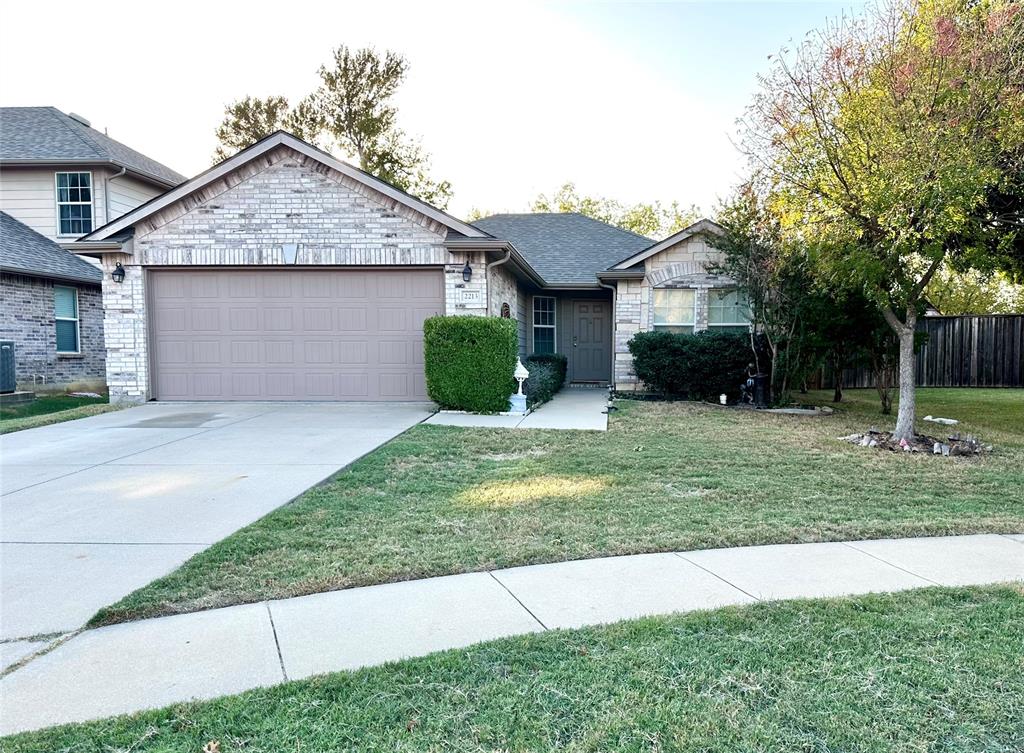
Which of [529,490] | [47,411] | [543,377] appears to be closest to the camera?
[529,490]

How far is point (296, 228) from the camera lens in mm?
11859

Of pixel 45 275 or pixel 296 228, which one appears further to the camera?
pixel 45 275

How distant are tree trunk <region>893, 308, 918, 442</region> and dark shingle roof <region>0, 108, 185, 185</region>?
17.1 meters

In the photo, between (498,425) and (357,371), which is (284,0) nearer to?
(357,371)

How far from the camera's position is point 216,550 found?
4215mm

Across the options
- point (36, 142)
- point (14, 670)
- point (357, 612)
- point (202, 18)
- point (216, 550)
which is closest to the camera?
point (14, 670)

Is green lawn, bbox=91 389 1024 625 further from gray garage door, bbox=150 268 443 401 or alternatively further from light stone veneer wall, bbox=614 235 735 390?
light stone veneer wall, bbox=614 235 735 390

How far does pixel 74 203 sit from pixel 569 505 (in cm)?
1665

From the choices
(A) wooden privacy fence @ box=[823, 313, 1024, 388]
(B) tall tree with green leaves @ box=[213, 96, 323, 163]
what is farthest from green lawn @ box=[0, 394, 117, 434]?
(A) wooden privacy fence @ box=[823, 313, 1024, 388]

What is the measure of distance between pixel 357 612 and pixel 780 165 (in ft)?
26.8

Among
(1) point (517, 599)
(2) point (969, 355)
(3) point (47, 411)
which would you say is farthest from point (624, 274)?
(3) point (47, 411)

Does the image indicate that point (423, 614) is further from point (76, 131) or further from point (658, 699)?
point (76, 131)

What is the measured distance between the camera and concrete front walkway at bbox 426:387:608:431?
32.4ft

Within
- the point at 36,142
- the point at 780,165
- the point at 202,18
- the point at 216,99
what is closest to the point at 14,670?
the point at 780,165
